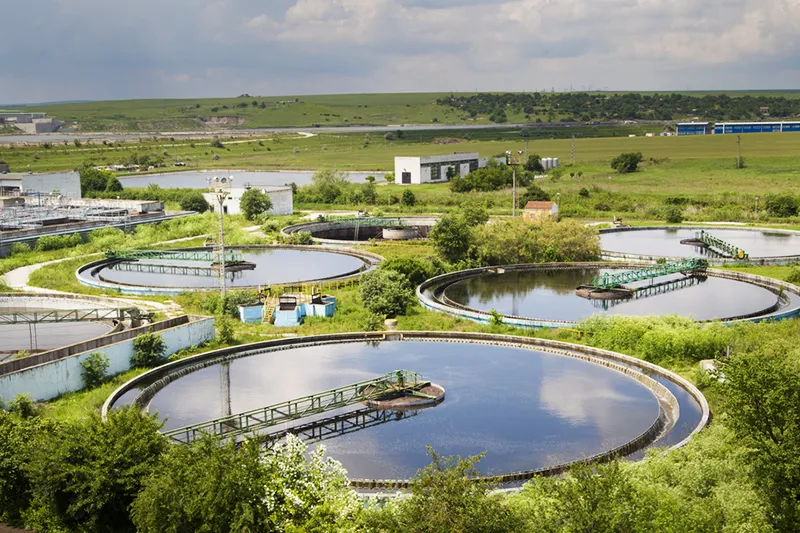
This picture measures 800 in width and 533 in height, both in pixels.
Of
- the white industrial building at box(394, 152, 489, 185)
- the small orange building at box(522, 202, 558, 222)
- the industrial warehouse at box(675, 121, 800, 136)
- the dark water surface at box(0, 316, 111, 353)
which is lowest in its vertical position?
the dark water surface at box(0, 316, 111, 353)

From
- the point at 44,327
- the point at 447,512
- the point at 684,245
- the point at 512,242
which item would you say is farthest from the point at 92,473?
the point at 684,245

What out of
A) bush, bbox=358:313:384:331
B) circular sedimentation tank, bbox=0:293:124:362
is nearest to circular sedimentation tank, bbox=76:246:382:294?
circular sedimentation tank, bbox=0:293:124:362

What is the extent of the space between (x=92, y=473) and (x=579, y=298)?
89.7 feet

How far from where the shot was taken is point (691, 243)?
5678 centimetres

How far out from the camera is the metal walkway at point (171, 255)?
5167 cm

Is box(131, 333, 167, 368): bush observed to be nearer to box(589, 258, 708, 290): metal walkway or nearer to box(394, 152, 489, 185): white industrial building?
box(589, 258, 708, 290): metal walkway

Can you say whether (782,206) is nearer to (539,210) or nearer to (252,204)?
(539,210)

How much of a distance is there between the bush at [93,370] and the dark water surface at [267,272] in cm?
1685

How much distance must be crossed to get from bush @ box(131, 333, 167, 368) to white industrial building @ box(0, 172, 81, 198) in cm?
5029

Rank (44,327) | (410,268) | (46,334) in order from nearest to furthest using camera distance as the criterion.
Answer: (46,334) → (44,327) → (410,268)

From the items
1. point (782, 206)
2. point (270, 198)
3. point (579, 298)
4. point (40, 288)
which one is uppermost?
point (270, 198)

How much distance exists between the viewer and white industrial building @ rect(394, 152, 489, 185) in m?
96.5

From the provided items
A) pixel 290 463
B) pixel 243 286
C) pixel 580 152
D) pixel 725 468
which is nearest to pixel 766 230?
pixel 243 286

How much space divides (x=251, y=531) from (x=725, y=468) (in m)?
8.54
